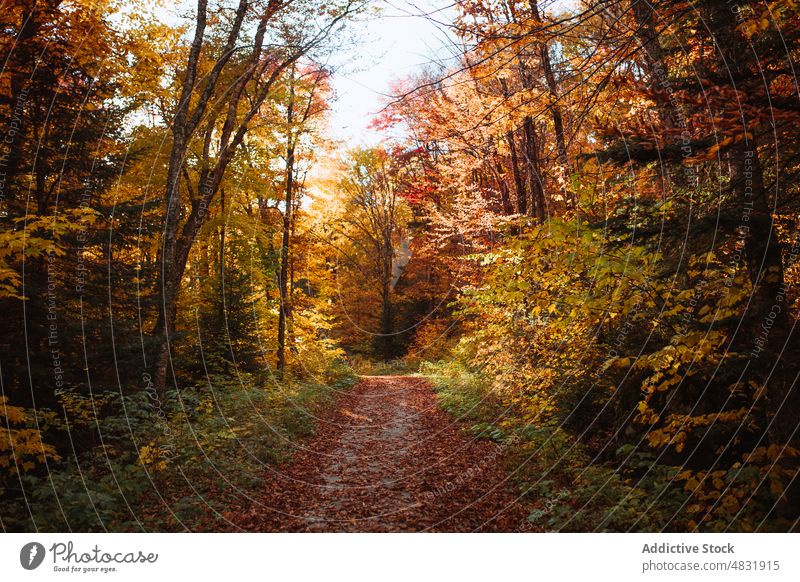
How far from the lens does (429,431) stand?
11.0 meters

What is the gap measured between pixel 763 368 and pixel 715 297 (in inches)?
46.6

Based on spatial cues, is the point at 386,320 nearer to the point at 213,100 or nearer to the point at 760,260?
the point at 213,100

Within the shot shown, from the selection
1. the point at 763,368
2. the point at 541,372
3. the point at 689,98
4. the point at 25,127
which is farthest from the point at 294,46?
the point at 763,368

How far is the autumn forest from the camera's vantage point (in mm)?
4125

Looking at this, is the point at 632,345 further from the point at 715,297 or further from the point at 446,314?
the point at 446,314

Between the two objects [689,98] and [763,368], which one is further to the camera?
[763,368]
